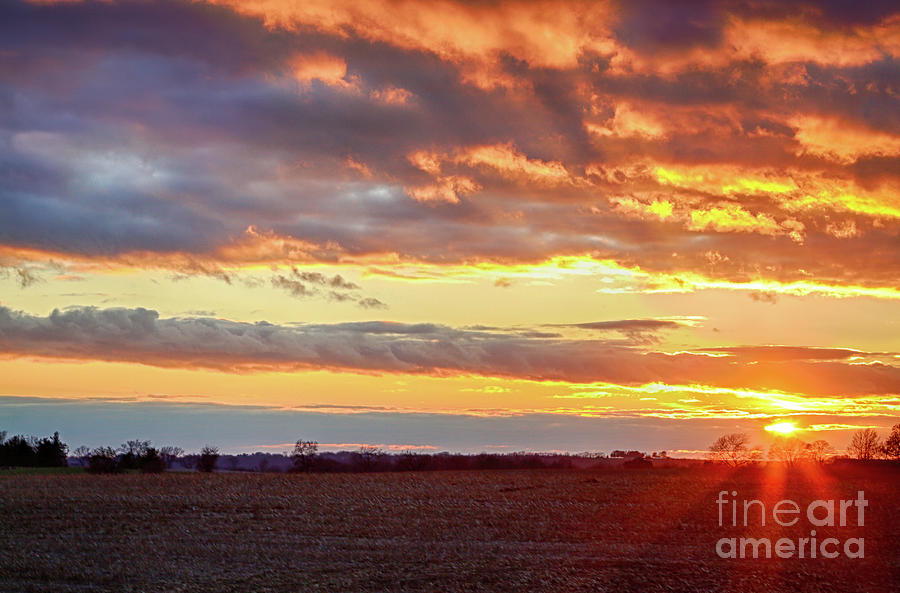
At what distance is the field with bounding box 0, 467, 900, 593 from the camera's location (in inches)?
1359

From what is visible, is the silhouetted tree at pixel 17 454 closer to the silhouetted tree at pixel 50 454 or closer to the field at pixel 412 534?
the silhouetted tree at pixel 50 454

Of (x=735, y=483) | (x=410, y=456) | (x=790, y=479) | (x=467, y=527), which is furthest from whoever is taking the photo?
(x=410, y=456)

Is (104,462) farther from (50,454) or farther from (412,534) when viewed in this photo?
(412,534)

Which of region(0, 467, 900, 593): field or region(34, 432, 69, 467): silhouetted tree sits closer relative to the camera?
region(0, 467, 900, 593): field

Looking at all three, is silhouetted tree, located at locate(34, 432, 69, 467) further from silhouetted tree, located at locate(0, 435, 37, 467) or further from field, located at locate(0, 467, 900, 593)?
field, located at locate(0, 467, 900, 593)

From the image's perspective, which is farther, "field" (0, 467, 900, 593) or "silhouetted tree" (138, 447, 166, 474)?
"silhouetted tree" (138, 447, 166, 474)

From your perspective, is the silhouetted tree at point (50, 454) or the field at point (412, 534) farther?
the silhouetted tree at point (50, 454)

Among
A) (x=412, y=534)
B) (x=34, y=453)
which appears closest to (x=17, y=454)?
(x=34, y=453)

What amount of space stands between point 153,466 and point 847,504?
86.0m

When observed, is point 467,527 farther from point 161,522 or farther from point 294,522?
point 161,522

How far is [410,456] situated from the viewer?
127312 mm

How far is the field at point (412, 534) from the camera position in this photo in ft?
113

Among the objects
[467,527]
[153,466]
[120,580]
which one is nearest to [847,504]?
[467,527]

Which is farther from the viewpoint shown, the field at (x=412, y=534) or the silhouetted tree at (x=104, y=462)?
the silhouetted tree at (x=104, y=462)
